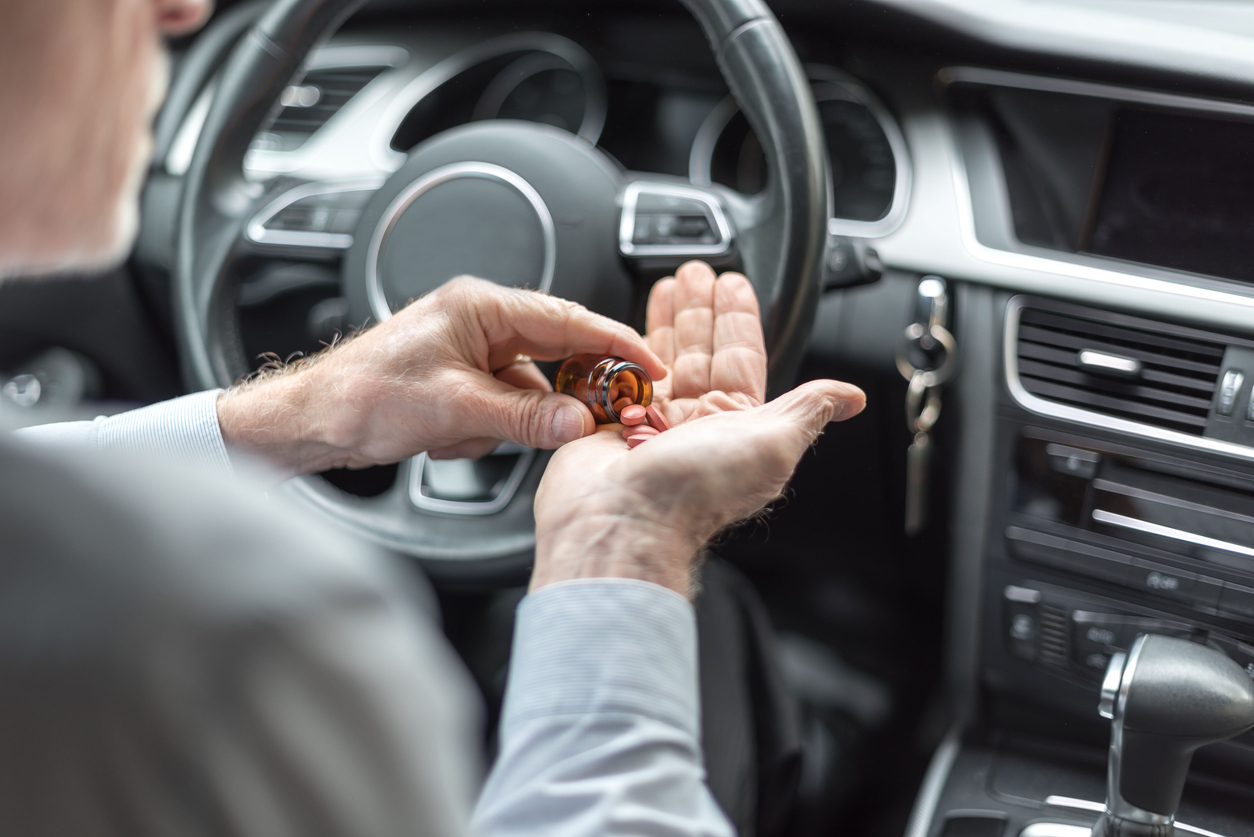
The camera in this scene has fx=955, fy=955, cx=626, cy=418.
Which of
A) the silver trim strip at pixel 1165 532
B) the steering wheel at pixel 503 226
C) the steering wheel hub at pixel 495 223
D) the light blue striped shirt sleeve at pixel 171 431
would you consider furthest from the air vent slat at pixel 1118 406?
the light blue striped shirt sleeve at pixel 171 431

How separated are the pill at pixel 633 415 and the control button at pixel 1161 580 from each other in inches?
22.2

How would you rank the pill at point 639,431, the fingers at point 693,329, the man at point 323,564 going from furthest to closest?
the fingers at point 693,329 < the pill at point 639,431 < the man at point 323,564

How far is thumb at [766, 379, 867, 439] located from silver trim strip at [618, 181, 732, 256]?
0.87ft

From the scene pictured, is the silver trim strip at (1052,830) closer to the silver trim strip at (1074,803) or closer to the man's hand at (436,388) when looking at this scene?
the silver trim strip at (1074,803)

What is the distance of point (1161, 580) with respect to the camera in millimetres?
935

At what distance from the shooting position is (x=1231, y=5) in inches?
38.6

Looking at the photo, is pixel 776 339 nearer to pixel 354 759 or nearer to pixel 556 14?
pixel 354 759

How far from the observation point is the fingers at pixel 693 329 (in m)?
0.80

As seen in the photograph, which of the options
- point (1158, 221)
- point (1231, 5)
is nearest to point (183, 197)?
point (1158, 221)

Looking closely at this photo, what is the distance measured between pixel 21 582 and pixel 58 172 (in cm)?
27

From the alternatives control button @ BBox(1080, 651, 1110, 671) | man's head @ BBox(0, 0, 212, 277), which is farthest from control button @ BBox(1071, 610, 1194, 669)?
man's head @ BBox(0, 0, 212, 277)

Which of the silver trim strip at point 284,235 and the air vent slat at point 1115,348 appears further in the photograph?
the silver trim strip at point 284,235

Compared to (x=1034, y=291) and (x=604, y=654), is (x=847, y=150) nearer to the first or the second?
(x=1034, y=291)

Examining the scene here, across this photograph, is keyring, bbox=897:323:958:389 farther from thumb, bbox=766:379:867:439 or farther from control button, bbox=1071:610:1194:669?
thumb, bbox=766:379:867:439
